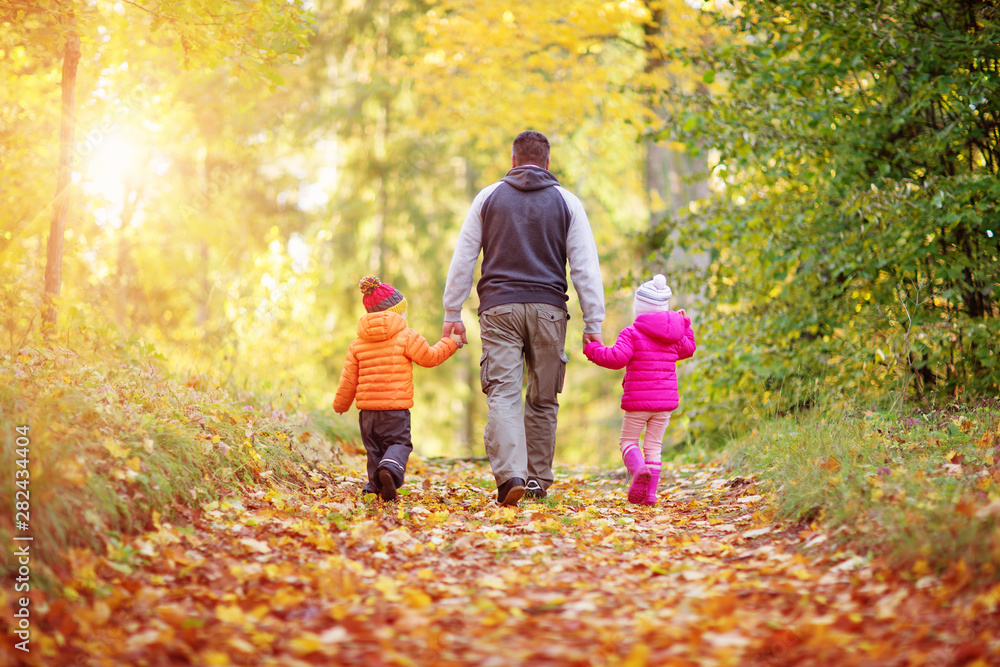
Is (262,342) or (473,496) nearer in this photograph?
(473,496)

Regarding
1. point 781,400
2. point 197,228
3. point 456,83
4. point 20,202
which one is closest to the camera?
point 781,400

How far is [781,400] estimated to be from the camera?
6.03m

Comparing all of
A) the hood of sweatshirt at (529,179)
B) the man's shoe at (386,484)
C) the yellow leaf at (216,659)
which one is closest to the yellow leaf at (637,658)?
the yellow leaf at (216,659)

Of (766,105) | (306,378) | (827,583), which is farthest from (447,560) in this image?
(306,378)

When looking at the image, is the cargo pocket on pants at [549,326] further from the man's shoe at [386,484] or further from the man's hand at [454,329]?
the man's shoe at [386,484]

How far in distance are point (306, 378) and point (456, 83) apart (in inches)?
204

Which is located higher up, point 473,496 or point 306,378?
point 306,378

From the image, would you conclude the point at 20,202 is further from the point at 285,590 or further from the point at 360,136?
the point at 360,136

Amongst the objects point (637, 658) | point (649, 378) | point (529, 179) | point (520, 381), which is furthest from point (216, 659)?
point (529, 179)

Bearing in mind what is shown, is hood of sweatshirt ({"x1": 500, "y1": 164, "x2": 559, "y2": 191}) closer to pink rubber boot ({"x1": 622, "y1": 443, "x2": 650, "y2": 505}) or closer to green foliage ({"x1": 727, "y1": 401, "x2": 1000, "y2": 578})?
pink rubber boot ({"x1": 622, "y1": 443, "x2": 650, "y2": 505})

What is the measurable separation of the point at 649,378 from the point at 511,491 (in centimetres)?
120

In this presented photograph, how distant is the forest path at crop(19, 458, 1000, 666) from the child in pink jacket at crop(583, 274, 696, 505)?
1.83 ft

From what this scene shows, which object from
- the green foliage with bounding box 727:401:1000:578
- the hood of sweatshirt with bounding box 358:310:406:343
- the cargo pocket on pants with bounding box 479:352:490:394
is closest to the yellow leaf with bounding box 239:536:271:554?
the hood of sweatshirt with bounding box 358:310:406:343

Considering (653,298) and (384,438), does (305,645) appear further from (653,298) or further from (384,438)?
(653,298)
